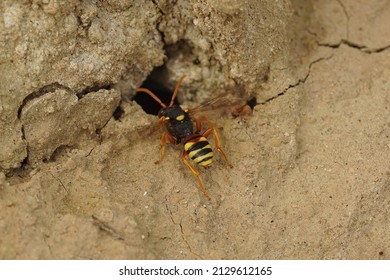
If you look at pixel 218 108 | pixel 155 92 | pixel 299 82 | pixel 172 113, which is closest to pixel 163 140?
pixel 172 113

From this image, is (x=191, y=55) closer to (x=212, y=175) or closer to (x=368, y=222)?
(x=212, y=175)

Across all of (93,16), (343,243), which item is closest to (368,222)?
(343,243)

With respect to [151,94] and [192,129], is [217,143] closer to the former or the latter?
[192,129]

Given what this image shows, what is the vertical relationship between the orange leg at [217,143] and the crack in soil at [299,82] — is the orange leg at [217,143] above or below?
below

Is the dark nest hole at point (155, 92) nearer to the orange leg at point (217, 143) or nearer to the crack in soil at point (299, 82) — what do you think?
the orange leg at point (217, 143)

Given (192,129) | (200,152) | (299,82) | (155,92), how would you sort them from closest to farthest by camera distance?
1. (200,152)
2. (192,129)
3. (299,82)
4. (155,92)

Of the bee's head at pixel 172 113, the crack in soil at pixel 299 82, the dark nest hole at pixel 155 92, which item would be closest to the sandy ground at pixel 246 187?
the crack in soil at pixel 299 82

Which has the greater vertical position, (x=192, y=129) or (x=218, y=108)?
(x=218, y=108)
